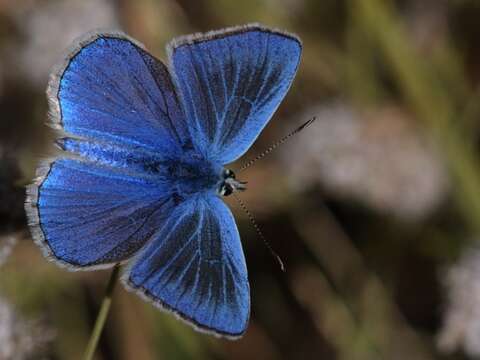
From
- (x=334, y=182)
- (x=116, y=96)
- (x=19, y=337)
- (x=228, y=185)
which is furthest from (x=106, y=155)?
(x=334, y=182)

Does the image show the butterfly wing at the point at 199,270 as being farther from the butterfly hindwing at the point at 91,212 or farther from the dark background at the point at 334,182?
the dark background at the point at 334,182

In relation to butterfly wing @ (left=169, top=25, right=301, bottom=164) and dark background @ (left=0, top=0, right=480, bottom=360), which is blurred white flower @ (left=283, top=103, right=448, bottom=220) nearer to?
dark background @ (left=0, top=0, right=480, bottom=360)

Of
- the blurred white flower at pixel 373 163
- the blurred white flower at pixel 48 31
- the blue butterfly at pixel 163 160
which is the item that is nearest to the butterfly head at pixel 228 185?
the blue butterfly at pixel 163 160

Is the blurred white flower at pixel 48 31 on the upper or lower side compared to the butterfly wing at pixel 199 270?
lower

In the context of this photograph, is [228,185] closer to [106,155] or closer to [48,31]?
[106,155]

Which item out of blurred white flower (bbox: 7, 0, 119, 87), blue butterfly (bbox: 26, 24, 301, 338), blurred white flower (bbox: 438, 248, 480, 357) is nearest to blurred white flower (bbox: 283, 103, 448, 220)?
blurred white flower (bbox: 438, 248, 480, 357)

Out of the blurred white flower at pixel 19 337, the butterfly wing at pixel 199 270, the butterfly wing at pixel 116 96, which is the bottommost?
the blurred white flower at pixel 19 337
